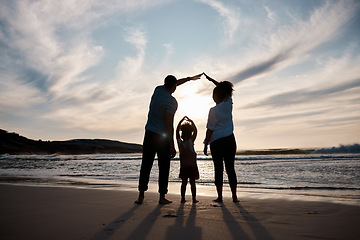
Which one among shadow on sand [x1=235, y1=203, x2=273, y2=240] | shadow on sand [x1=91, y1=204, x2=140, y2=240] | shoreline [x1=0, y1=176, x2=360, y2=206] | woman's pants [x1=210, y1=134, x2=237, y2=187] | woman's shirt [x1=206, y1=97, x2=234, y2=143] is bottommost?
shoreline [x1=0, y1=176, x2=360, y2=206]

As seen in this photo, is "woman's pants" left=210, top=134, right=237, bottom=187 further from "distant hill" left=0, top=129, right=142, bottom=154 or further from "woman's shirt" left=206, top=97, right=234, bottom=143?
"distant hill" left=0, top=129, right=142, bottom=154

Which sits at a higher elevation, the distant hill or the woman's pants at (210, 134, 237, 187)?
the distant hill

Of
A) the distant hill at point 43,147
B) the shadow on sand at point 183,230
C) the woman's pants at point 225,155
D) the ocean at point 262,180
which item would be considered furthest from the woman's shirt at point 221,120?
the distant hill at point 43,147

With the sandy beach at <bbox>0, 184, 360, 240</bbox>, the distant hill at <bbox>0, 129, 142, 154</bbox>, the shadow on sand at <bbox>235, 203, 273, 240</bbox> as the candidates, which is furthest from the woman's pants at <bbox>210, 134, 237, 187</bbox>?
the distant hill at <bbox>0, 129, 142, 154</bbox>

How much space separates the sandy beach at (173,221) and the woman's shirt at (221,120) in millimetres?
1268

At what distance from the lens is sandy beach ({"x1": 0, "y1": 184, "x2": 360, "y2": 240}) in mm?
2270

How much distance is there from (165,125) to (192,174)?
102 cm

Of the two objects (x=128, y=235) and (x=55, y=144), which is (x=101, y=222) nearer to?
(x=128, y=235)

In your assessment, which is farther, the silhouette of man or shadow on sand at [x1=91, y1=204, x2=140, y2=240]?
the silhouette of man

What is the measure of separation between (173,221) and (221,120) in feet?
7.20

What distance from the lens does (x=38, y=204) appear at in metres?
3.66

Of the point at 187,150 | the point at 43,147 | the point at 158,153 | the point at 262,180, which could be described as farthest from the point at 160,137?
the point at 43,147

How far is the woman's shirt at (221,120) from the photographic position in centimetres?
446

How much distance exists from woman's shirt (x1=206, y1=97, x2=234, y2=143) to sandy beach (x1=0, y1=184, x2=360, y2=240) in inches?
49.9
